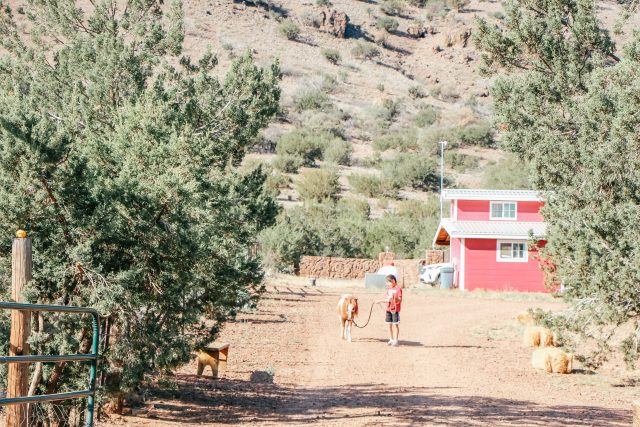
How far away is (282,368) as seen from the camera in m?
16.4

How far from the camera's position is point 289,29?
9094 centimetres

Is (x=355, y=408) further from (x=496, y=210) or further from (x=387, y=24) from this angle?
(x=387, y=24)

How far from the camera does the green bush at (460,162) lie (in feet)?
252

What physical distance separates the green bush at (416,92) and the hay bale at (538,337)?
236ft

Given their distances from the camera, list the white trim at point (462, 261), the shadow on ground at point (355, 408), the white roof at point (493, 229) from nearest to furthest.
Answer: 1. the shadow on ground at point (355, 408)
2. the white roof at point (493, 229)
3. the white trim at point (462, 261)

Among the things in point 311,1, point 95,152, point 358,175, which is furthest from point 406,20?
point 95,152

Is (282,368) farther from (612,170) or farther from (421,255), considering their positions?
(421,255)

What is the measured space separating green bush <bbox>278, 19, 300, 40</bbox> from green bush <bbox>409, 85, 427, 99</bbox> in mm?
13681

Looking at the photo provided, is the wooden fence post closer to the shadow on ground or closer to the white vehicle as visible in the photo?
the shadow on ground

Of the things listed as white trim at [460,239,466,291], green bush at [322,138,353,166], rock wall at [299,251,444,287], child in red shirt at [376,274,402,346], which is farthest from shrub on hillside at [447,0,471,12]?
child in red shirt at [376,274,402,346]

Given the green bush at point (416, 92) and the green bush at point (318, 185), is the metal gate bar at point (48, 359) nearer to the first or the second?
the green bush at point (318, 185)

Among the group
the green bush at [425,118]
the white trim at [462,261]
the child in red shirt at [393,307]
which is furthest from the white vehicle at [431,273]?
the green bush at [425,118]

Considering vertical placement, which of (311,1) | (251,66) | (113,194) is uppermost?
(311,1)

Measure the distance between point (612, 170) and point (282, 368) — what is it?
6.98 m
